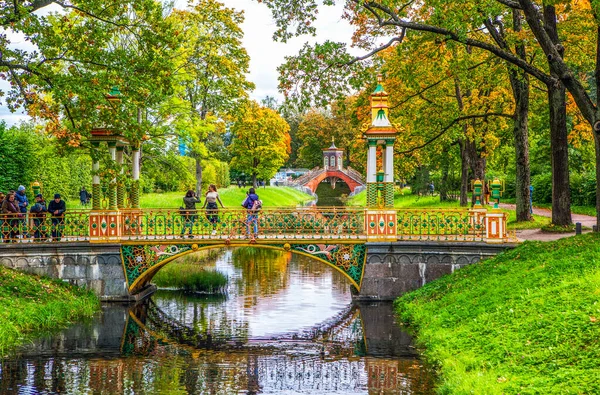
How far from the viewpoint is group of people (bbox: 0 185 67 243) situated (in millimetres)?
20172

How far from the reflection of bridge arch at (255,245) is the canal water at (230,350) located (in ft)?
3.17

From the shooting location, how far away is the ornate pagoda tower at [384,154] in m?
20.3

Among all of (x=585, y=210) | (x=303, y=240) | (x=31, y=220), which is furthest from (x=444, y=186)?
(x=31, y=220)

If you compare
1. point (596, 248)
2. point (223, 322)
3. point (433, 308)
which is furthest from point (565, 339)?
point (223, 322)

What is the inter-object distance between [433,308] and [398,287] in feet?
10.9

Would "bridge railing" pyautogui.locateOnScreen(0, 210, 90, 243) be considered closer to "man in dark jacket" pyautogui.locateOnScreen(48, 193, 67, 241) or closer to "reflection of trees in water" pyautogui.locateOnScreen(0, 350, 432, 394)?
"man in dark jacket" pyautogui.locateOnScreen(48, 193, 67, 241)

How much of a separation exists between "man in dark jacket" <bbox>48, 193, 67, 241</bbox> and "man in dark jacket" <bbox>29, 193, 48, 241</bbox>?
10.1 inches

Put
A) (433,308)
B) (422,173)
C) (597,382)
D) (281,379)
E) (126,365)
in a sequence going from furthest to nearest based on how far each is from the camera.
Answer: (422,173) < (433,308) < (126,365) < (281,379) < (597,382)

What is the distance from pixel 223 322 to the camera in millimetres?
18406

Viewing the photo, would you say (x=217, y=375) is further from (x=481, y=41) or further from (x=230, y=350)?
(x=481, y=41)

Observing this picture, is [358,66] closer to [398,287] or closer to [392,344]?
[398,287]

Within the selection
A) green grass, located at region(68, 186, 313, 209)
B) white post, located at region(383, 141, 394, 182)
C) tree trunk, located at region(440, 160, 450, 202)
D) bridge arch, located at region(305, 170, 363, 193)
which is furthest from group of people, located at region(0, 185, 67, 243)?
bridge arch, located at region(305, 170, 363, 193)

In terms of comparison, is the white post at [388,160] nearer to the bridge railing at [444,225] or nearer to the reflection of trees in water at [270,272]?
the bridge railing at [444,225]

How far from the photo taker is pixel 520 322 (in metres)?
12.6
